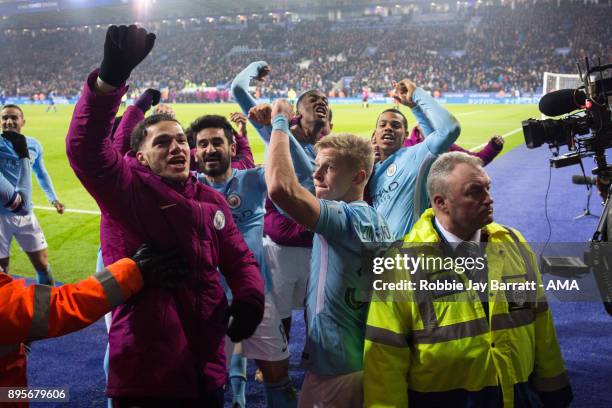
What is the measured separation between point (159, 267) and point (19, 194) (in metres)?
4.31

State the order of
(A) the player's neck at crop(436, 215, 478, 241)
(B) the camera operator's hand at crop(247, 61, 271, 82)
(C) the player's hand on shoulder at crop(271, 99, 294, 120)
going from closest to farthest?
(A) the player's neck at crop(436, 215, 478, 241) → (C) the player's hand on shoulder at crop(271, 99, 294, 120) → (B) the camera operator's hand at crop(247, 61, 271, 82)

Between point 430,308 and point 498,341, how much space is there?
29 cm

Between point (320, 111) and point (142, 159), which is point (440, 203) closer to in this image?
point (142, 159)

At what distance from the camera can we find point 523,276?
236cm

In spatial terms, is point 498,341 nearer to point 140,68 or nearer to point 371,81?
point 371,81

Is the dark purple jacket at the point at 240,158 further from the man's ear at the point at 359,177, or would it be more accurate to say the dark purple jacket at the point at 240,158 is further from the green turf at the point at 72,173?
the green turf at the point at 72,173

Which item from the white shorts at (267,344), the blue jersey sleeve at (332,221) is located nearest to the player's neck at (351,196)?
the blue jersey sleeve at (332,221)

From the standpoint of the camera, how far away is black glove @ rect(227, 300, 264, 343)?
2.68 meters

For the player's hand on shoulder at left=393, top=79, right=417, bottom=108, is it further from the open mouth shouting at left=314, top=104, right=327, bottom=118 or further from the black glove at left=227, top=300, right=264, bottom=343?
the black glove at left=227, top=300, right=264, bottom=343

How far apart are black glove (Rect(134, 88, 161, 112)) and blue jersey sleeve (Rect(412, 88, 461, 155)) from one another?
6.20 ft

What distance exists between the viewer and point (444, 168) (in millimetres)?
2527

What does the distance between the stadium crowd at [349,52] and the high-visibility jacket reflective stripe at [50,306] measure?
3686 cm

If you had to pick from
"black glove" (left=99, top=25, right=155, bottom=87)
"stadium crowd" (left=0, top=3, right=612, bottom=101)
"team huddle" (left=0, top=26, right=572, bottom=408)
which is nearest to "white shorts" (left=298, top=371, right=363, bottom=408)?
"team huddle" (left=0, top=26, right=572, bottom=408)

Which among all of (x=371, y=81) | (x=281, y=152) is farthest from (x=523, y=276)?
(x=371, y=81)
